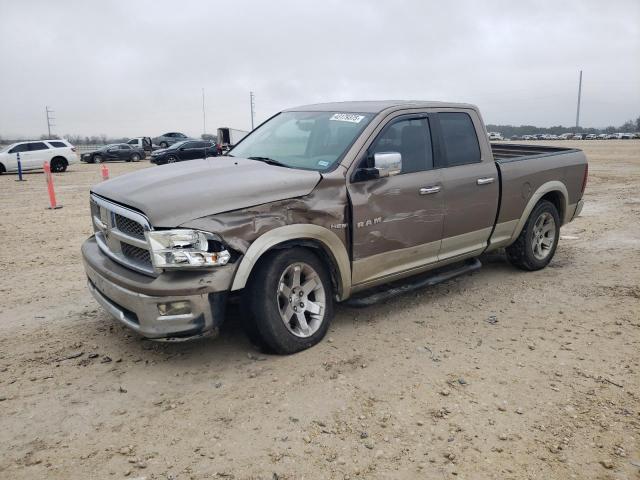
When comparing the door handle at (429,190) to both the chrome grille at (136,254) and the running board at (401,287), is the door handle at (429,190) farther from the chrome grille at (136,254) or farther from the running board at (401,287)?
the chrome grille at (136,254)

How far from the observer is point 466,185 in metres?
4.95

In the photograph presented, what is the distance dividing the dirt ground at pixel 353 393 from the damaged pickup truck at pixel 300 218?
0.39 metres

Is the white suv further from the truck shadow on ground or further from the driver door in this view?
the driver door

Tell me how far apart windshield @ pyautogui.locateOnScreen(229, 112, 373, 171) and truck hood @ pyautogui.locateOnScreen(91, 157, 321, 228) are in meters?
0.27

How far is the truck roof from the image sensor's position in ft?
15.2

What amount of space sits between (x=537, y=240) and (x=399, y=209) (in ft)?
8.59

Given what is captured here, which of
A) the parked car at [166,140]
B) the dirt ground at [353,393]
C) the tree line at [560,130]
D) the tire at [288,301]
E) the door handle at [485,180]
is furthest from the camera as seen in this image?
the tree line at [560,130]

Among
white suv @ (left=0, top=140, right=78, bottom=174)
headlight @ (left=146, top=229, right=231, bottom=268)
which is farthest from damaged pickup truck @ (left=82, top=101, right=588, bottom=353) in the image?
white suv @ (left=0, top=140, right=78, bottom=174)

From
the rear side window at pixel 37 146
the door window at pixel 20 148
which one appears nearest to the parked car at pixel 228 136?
the door window at pixel 20 148

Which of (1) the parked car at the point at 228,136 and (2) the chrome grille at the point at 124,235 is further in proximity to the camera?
(1) the parked car at the point at 228,136

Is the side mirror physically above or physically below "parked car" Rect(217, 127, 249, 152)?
below

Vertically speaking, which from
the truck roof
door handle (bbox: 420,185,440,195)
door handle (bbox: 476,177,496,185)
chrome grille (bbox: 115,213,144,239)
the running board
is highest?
the truck roof

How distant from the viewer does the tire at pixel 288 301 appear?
12.0 feet

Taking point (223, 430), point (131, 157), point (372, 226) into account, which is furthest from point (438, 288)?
point (131, 157)
